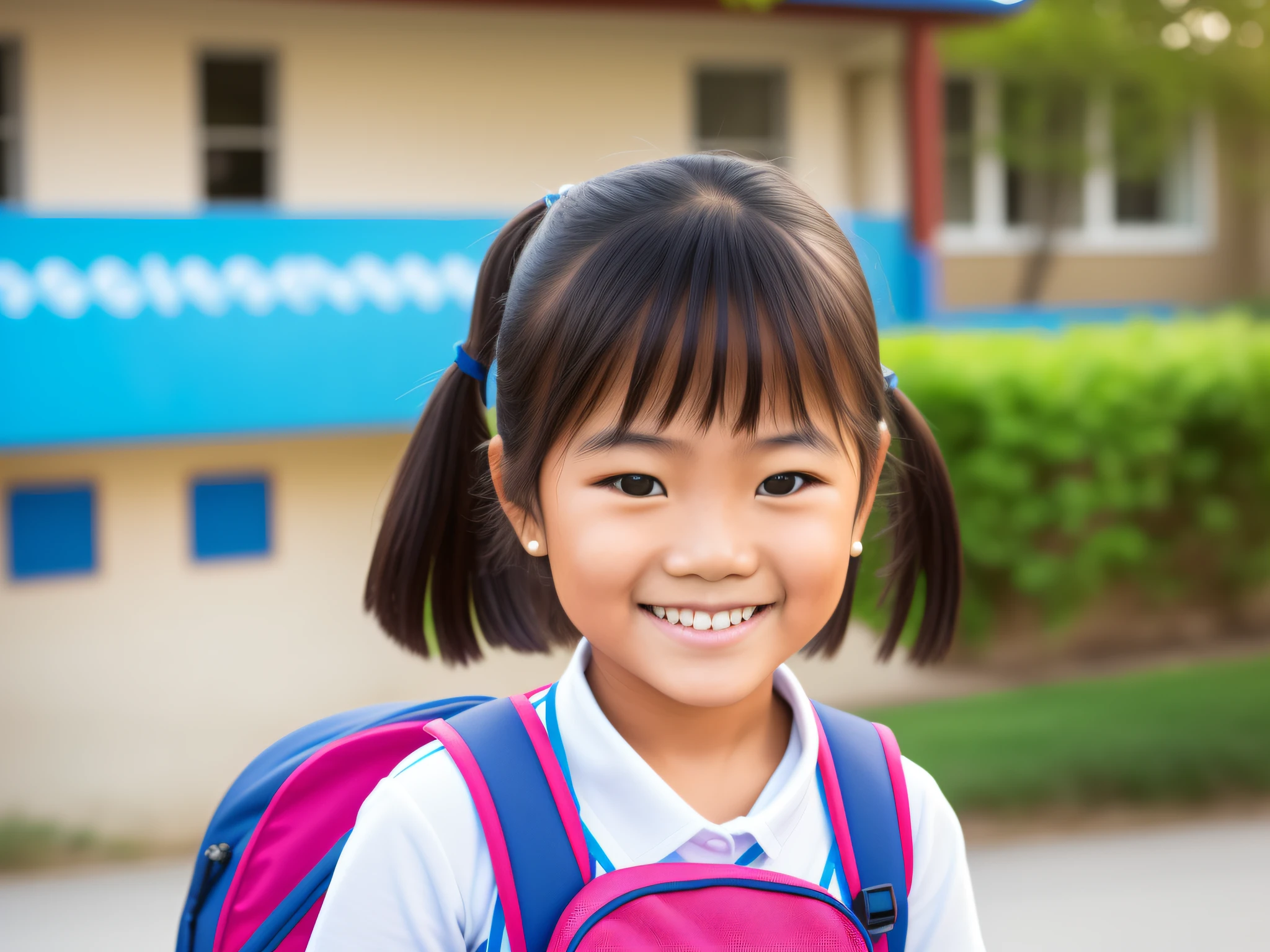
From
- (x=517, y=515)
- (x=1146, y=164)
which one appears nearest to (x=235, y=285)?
(x=517, y=515)

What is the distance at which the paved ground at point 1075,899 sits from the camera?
428 cm

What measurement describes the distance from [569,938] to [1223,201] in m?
14.4

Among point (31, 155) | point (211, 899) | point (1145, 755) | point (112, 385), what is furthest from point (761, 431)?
point (31, 155)

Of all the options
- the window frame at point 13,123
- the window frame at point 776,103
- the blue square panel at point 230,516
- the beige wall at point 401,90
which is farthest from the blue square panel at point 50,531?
the window frame at point 776,103

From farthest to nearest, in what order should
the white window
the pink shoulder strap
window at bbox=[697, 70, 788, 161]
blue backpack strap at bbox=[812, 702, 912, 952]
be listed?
the white window, window at bbox=[697, 70, 788, 161], blue backpack strap at bbox=[812, 702, 912, 952], the pink shoulder strap

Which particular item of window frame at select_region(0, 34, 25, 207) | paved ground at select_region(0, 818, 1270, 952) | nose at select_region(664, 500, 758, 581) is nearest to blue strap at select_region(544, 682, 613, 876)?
nose at select_region(664, 500, 758, 581)

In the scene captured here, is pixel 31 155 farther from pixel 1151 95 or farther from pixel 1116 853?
pixel 1151 95

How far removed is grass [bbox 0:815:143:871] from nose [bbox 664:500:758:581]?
564 cm

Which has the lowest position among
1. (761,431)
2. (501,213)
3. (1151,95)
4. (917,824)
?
(917,824)

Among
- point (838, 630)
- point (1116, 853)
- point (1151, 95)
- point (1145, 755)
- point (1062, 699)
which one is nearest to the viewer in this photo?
point (838, 630)

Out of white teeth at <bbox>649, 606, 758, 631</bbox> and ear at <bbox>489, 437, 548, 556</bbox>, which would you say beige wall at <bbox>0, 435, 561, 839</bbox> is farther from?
white teeth at <bbox>649, 606, 758, 631</bbox>

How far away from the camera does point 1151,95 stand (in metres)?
12.4

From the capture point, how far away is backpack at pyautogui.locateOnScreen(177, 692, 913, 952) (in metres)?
1.23

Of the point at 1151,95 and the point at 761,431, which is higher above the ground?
the point at 1151,95
